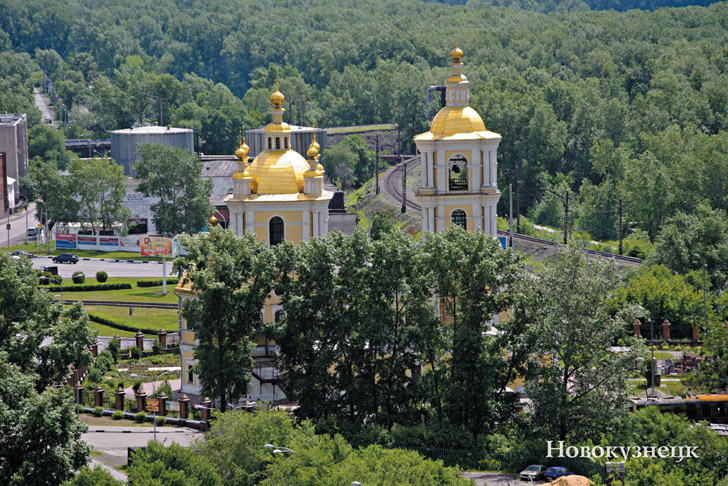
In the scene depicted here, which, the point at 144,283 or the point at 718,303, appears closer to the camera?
the point at 718,303

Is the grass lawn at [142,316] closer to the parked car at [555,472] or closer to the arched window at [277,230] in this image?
the arched window at [277,230]

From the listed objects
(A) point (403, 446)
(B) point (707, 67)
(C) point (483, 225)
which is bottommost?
(A) point (403, 446)

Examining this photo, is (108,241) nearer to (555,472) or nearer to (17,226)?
(17,226)

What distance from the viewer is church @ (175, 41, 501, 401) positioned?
216 feet

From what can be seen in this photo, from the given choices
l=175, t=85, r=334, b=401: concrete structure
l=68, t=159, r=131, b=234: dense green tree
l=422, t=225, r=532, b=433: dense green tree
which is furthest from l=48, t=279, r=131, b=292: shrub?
l=422, t=225, r=532, b=433: dense green tree

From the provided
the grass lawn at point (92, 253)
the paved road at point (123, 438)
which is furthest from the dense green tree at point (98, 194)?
the paved road at point (123, 438)

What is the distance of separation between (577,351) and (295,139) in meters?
82.2

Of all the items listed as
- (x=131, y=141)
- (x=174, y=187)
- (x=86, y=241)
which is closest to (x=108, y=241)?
(x=86, y=241)

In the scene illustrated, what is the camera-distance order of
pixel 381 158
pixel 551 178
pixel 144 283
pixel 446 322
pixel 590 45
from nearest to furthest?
pixel 446 322 → pixel 144 283 → pixel 551 178 → pixel 381 158 → pixel 590 45

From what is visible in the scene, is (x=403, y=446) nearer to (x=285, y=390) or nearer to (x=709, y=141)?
(x=285, y=390)

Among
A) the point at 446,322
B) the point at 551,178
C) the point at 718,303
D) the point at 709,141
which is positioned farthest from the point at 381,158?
the point at 446,322

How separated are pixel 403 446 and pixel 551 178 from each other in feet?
263

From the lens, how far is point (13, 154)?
145875 mm

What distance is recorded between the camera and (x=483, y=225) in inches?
2596
